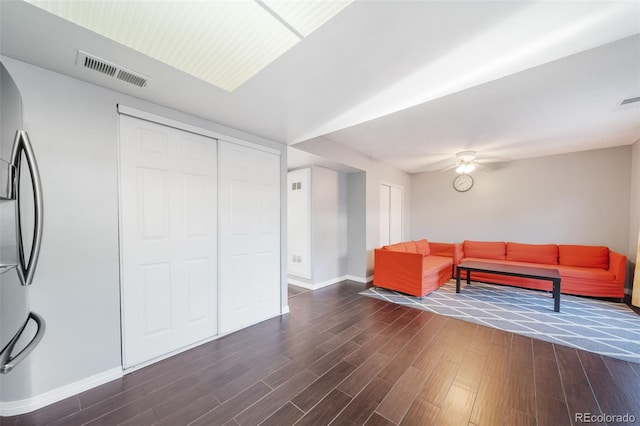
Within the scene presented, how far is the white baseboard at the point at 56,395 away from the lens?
1487 mm

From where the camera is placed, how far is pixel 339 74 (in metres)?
1.74

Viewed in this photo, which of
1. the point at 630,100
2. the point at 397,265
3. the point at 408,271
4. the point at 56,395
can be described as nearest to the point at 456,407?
the point at 408,271

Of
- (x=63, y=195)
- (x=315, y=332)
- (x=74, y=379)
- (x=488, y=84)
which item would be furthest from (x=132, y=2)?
(x=315, y=332)

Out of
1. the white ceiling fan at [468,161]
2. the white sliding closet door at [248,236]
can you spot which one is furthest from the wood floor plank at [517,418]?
the white ceiling fan at [468,161]

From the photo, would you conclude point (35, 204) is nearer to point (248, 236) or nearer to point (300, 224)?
point (248, 236)

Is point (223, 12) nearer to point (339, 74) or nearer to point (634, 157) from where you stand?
point (339, 74)

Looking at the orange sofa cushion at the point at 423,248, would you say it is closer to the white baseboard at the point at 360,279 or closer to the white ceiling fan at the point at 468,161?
the white baseboard at the point at 360,279

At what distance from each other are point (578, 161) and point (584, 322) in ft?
10.8

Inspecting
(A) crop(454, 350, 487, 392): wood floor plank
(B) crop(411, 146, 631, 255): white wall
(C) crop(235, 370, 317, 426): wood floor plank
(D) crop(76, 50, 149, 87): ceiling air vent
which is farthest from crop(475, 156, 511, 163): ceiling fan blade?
(D) crop(76, 50, 149, 87): ceiling air vent

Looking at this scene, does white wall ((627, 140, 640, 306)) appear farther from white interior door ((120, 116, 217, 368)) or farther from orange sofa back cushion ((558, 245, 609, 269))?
white interior door ((120, 116, 217, 368))

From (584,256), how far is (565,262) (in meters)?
0.28

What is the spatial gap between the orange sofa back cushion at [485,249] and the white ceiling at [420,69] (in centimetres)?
261

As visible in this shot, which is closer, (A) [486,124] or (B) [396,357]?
(B) [396,357]

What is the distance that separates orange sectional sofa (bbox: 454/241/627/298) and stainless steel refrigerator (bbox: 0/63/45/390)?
595 cm
